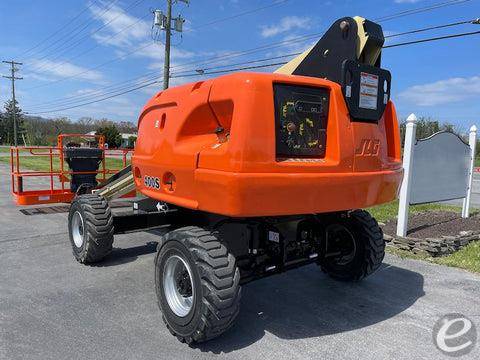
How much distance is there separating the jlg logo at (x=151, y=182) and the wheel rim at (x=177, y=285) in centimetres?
77

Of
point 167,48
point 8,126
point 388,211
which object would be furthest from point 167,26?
point 8,126

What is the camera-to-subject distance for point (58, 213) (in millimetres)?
9531

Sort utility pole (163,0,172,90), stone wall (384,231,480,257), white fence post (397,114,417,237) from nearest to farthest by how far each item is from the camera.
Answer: stone wall (384,231,480,257)
white fence post (397,114,417,237)
utility pole (163,0,172,90)

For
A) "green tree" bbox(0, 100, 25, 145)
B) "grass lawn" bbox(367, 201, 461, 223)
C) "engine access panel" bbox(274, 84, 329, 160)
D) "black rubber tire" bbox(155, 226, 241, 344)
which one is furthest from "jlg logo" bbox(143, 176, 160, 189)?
"green tree" bbox(0, 100, 25, 145)

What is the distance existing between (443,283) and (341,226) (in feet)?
5.04

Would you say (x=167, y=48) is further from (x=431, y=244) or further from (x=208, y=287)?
(x=208, y=287)

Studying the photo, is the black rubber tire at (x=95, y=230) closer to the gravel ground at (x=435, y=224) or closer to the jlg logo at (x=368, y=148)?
the jlg logo at (x=368, y=148)

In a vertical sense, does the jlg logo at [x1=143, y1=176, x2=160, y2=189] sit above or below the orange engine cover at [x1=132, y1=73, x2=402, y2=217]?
below

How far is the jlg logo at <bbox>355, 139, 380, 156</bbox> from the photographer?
3.62 metres

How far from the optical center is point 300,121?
346 cm

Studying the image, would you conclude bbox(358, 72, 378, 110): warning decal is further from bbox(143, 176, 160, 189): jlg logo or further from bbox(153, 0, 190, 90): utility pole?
bbox(153, 0, 190, 90): utility pole

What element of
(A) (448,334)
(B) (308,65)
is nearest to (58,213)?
(B) (308,65)

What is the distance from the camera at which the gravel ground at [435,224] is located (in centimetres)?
735

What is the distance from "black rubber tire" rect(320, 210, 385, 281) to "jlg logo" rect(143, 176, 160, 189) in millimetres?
1961
